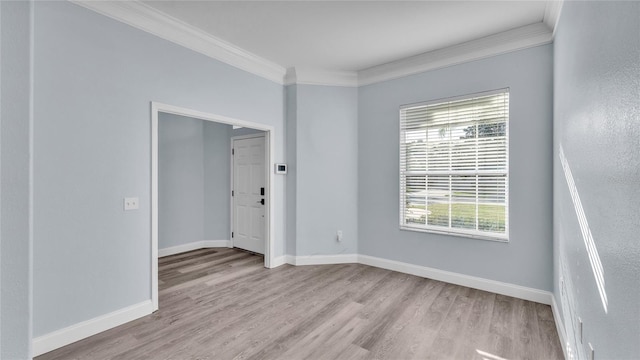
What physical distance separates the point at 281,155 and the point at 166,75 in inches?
73.7

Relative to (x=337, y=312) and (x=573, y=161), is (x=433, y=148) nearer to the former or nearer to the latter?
(x=573, y=161)

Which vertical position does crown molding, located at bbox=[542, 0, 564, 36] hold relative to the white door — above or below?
above

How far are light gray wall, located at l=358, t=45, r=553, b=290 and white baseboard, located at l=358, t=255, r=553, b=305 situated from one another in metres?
0.06

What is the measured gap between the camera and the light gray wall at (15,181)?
0.92 meters

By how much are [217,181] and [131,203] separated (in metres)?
2.86

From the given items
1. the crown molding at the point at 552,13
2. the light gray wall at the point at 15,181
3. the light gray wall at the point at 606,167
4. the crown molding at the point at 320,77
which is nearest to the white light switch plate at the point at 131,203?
the light gray wall at the point at 15,181

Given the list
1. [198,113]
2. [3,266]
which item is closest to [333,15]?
[198,113]

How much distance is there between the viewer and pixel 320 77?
14.1ft

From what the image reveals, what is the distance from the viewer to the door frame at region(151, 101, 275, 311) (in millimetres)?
2852

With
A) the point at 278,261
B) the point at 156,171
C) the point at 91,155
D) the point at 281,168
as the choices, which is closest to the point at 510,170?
the point at 281,168

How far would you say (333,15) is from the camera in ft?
9.30

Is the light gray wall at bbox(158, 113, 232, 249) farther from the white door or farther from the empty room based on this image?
the white door

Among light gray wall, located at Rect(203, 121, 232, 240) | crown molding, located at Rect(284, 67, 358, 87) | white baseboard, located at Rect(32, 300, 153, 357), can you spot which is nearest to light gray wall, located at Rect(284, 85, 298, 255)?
crown molding, located at Rect(284, 67, 358, 87)

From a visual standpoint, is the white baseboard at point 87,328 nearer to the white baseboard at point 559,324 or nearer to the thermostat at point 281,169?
the thermostat at point 281,169
